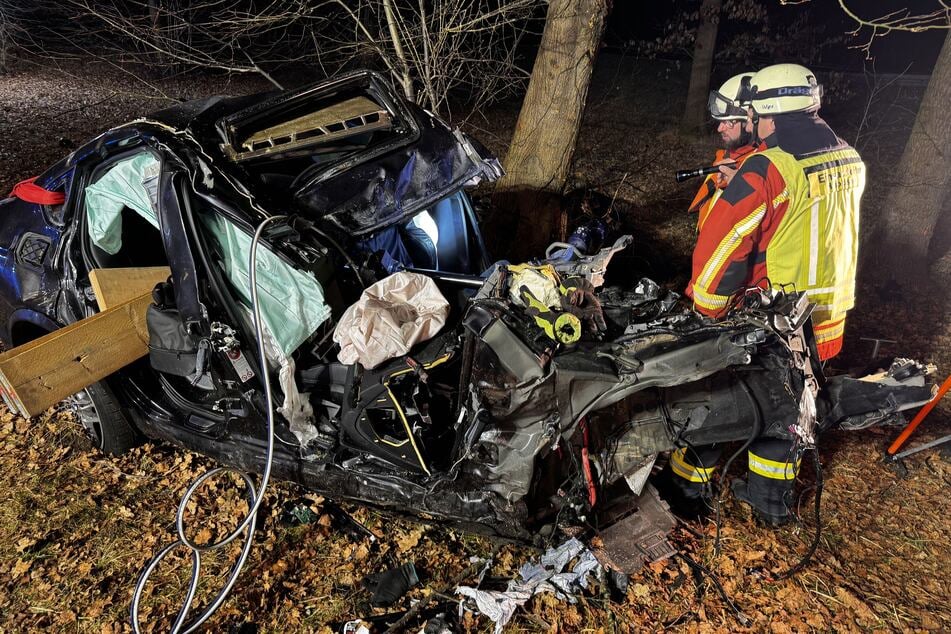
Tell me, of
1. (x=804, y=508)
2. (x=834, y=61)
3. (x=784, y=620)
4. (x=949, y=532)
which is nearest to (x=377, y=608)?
(x=784, y=620)

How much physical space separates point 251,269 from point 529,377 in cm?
136

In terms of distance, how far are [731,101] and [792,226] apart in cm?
95

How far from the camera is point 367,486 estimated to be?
3039mm

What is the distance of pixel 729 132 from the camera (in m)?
3.88

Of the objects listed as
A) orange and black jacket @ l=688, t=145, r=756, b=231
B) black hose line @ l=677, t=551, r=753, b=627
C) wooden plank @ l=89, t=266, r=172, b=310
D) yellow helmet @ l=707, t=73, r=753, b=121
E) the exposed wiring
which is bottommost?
black hose line @ l=677, t=551, r=753, b=627

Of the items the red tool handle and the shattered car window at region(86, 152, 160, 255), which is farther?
the red tool handle

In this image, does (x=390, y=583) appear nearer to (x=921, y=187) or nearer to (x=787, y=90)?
(x=787, y=90)

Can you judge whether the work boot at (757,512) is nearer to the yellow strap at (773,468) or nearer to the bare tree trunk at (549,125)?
the yellow strap at (773,468)

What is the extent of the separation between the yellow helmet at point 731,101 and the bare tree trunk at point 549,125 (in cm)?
120

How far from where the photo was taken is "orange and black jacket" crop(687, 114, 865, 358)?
10.7 feet

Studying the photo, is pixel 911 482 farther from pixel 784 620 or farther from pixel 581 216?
pixel 581 216

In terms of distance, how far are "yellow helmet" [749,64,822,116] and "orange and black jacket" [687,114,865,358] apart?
73mm

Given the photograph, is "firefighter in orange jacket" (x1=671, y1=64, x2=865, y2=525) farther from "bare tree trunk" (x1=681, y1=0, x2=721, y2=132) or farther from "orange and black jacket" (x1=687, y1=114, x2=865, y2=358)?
"bare tree trunk" (x1=681, y1=0, x2=721, y2=132)

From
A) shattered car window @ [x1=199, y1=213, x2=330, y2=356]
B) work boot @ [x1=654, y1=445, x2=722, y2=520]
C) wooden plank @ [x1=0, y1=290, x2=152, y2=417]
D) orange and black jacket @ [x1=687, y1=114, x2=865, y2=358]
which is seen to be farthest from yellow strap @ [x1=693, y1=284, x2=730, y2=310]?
wooden plank @ [x1=0, y1=290, x2=152, y2=417]
